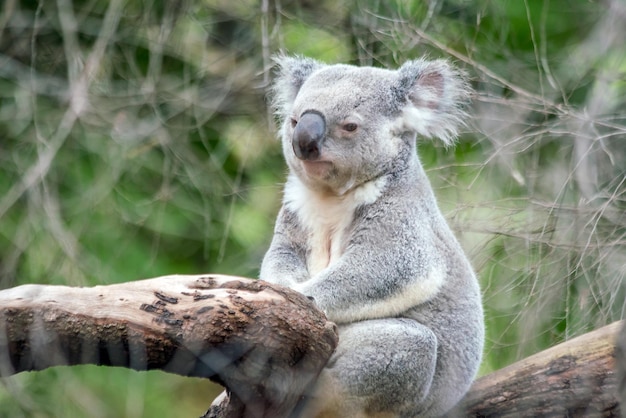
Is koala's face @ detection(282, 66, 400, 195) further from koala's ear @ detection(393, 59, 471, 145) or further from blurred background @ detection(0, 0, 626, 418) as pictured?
blurred background @ detection(0, 0, 626, 418)

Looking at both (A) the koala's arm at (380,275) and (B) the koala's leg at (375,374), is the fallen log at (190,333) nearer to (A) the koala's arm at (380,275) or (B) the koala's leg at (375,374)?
(B) the koala's leg at (375,374)

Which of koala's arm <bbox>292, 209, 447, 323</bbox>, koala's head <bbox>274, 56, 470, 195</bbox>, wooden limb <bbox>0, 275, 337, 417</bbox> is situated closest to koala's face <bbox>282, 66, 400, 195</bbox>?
koala's head <bbox>274, 56, 470, 195</bbox>

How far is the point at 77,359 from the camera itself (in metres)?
2.58

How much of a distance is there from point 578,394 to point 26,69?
3797 millimetres

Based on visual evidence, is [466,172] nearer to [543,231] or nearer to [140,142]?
[543,231]

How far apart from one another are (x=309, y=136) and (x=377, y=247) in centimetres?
52

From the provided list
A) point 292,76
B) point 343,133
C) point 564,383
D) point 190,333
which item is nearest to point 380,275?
point 343,133

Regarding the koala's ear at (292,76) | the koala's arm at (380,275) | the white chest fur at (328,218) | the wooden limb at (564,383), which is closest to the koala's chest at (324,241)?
the white chest fur at (328,218)

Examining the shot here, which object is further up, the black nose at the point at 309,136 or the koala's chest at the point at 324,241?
the black nose at the point at 309,136

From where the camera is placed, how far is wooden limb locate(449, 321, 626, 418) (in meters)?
3.17

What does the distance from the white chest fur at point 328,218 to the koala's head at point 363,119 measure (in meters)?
0.04

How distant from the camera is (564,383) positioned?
127 inches

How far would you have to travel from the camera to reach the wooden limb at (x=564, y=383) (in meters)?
3.17

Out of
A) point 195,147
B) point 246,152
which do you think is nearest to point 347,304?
point 246,152
